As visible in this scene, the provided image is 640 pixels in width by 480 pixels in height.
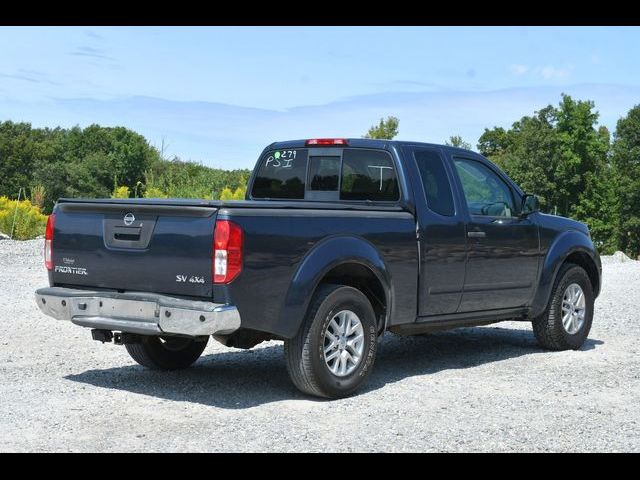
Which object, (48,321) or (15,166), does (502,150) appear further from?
(48,321)

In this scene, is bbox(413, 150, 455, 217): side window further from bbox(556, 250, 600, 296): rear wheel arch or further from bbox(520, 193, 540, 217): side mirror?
bbox(556, 250, 600, 296): rear wheel arch

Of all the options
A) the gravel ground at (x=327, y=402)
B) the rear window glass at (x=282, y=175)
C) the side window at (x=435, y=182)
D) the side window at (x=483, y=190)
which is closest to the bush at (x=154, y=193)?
the gravel ground at (x=327, y=402)

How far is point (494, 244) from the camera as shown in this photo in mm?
9203

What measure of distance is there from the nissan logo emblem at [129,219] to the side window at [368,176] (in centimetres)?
218

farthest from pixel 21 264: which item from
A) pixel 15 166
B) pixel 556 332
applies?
pixel 15 166

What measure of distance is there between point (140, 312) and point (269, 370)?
2.21m

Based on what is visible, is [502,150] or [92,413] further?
[502,150]

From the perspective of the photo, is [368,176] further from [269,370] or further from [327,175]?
[269,370]

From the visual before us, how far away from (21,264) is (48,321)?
24.7ft

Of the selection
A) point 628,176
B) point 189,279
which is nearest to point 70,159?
point 628,176

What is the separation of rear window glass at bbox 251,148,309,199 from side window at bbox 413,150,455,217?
1085 mm

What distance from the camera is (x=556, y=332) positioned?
10094 mm

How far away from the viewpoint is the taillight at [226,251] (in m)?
6.71

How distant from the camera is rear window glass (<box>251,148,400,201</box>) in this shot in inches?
337
